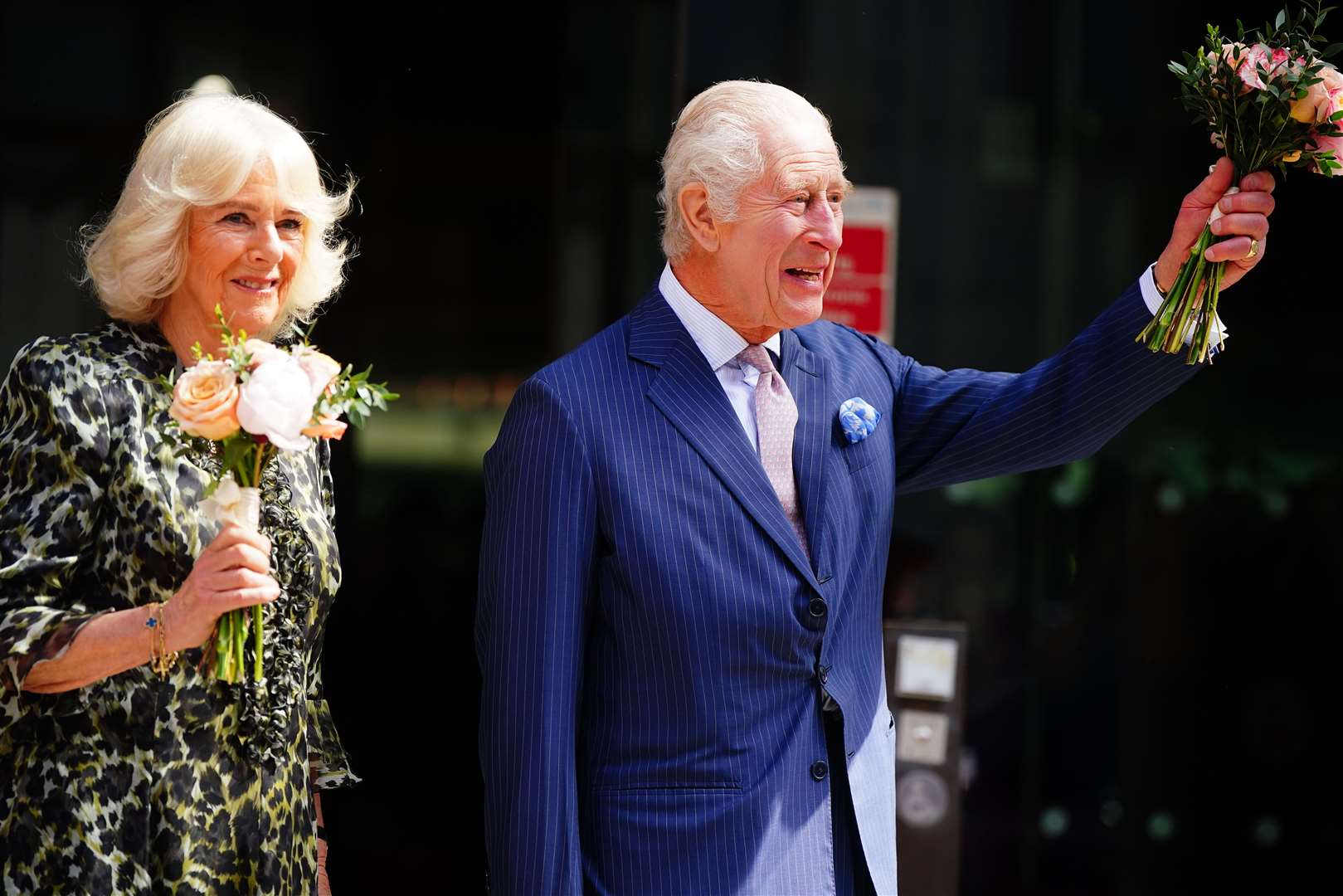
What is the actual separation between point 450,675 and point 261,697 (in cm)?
197

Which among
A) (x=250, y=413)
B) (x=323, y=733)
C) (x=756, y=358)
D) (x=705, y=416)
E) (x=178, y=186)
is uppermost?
(x=178, y=186)

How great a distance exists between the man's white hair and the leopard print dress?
3.24ft

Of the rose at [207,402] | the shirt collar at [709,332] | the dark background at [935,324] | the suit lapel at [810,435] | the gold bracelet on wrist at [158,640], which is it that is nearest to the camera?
the rose at [207,402]

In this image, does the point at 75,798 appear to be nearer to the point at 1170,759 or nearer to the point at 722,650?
the point at 722,650

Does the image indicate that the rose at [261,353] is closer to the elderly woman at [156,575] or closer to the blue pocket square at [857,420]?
the elderly woman at [156,575]

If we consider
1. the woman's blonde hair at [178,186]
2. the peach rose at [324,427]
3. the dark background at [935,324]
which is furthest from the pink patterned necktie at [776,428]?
the dark background at [935,324]

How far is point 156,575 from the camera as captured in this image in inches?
107

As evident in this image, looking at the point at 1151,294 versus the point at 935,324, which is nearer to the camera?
the point at 1151,294

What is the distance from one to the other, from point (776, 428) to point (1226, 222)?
855mm

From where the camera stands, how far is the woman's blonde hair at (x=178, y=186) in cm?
285

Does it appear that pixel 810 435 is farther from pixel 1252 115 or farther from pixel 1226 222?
pixel 1252 115

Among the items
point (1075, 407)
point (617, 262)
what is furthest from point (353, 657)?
point (1075, 407)

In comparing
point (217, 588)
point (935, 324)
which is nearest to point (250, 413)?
point (217, 588)

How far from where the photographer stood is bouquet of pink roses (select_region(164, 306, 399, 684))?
2457 mm
